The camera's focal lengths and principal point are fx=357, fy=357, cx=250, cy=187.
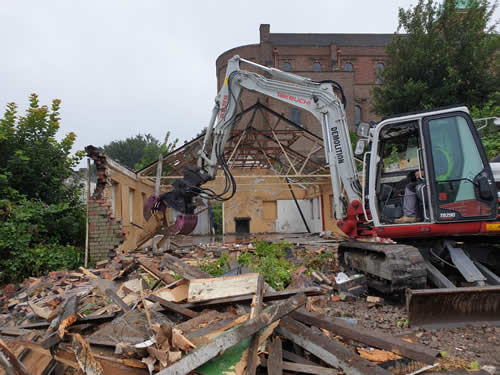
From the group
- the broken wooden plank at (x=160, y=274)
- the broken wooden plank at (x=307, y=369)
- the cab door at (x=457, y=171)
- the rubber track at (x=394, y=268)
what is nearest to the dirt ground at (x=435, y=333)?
the rubber track at (x=394, y=268)

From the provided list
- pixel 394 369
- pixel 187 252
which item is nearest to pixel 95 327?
pixel 394 369

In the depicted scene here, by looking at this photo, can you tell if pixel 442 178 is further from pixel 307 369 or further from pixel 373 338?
pixel 307 369

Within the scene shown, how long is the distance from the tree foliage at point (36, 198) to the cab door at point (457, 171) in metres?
8.24

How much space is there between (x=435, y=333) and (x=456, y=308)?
458 millimetres

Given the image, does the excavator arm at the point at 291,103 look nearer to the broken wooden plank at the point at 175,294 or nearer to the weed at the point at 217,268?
the weed at the point at 217,268

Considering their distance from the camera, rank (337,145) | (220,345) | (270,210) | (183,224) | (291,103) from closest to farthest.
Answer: (220,345)
(337,145)
(183,224)
(291,103)
(270,210)

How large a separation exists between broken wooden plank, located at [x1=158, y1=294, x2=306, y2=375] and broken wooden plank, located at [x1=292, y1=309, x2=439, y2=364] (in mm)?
631

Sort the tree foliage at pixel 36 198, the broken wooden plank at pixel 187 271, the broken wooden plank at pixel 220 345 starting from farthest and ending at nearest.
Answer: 1. the tree foliage at pixel 36 198
2. the broken wooden plank at pixel 187 271
3. the broken wooden plank at pixel 220 345

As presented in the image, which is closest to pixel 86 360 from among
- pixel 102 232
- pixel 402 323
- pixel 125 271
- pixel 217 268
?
pixel 217 268

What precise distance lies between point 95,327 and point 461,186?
196 inches

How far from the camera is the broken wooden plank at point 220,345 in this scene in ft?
8.48

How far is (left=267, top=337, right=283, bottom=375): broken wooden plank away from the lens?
2863mm

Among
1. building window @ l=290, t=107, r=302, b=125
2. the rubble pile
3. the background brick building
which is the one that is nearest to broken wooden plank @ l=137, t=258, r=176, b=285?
the rubble pile

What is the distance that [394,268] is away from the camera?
184 inches
